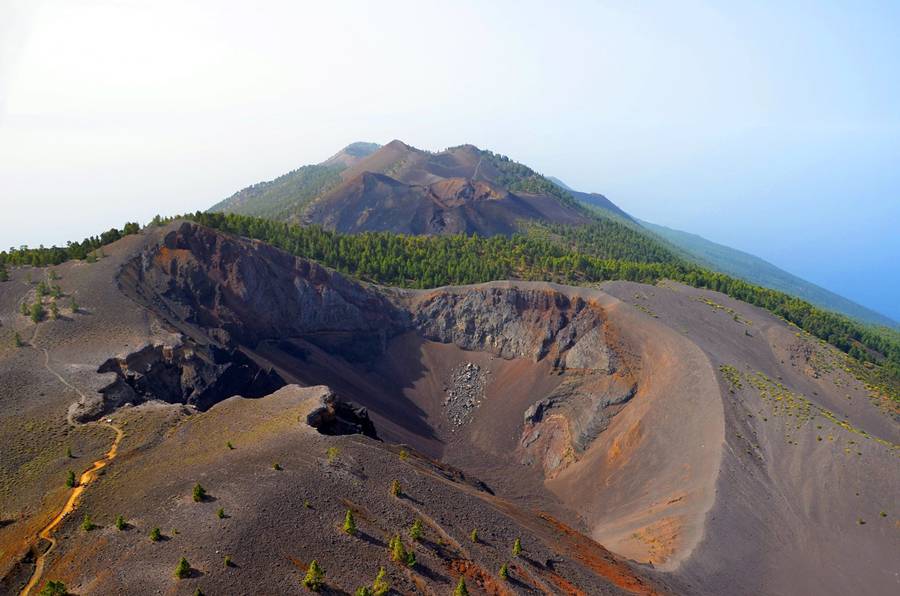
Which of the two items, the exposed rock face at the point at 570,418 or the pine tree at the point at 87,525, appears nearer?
the pine tree at the point at 87,525

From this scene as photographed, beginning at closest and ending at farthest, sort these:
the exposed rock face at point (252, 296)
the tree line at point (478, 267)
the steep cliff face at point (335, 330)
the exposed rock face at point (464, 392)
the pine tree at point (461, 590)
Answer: the pine tree at point (461, 590)
the steep cliff face at point (335, 330)
the exposed rock face at point (252, 296)
the exposed rock face at point (464, 392)
the tree line at point (478, 267)

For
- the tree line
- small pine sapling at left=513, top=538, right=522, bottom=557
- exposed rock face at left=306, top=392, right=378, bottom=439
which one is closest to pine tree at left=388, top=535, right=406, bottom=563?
small pine sapling at left=513, top=538, right=522, bottom=557

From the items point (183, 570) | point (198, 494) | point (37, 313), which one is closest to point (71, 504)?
point (198, 494)

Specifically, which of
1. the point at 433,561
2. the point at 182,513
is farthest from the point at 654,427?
the point at 182,513

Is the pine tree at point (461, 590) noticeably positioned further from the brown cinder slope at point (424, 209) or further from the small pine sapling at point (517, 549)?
the brown cinder slope at point (424, 209)

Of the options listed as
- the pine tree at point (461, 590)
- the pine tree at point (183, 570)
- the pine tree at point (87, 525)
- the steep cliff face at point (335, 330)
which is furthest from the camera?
the steep cliff face at point (335, 330)

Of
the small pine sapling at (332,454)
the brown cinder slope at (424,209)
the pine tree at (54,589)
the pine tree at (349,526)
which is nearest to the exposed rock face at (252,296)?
the small pine sapling at (332,454)
